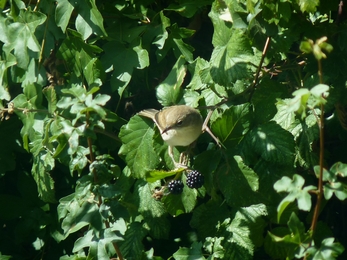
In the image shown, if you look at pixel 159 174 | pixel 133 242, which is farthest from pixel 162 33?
pixel 133 242

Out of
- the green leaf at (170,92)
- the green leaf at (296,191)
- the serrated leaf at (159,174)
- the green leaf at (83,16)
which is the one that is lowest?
the serrated leaf at (159,174)

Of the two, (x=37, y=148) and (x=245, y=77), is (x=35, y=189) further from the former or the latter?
(x=245, y=77)

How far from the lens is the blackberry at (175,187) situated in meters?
2.71

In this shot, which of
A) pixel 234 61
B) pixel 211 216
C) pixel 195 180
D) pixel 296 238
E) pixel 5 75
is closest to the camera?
pixel 296 238

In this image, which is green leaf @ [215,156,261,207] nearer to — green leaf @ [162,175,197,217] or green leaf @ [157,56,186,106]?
green leaf @ [162,175,197,217]

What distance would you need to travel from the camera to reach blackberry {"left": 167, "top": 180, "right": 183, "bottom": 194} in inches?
107

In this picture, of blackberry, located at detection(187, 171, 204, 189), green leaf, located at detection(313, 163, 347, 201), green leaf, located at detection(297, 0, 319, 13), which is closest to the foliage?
green leaf, located at detection(297, 0, 319, 13)

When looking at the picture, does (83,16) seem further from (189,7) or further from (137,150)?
(137,150)

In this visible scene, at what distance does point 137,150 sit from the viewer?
9.52 ft

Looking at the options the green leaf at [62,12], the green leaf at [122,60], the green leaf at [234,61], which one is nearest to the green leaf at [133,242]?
the green leaf at [122,60]

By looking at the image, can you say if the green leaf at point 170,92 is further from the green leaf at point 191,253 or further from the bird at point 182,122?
the green leaf at point 191,253

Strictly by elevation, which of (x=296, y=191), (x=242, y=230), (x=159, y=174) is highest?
(x=296, y=191)

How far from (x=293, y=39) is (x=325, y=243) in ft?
3.18

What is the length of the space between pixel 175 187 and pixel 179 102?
45 centimetres
